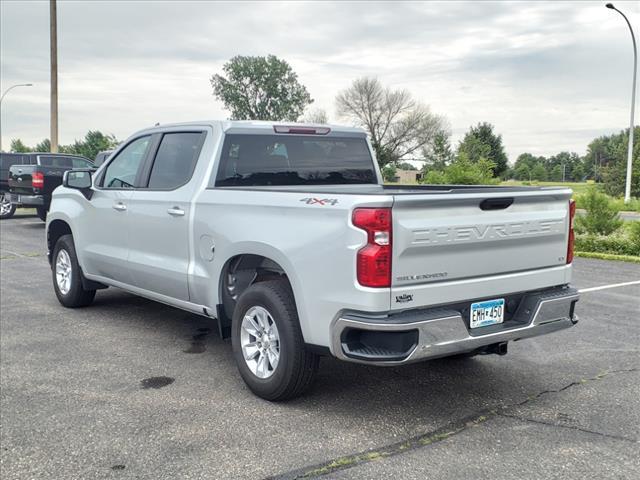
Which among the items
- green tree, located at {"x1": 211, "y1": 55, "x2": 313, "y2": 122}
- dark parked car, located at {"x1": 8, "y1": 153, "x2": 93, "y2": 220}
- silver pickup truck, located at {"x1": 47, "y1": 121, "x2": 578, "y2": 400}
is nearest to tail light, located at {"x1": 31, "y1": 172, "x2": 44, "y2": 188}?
dark parked car, located at {"x1": 8, "y1": 153, "x2": 93, "y2": 220}

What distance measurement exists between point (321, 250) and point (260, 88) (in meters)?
78.8

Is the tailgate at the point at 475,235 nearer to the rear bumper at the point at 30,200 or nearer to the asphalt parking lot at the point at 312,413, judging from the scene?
the asphalt parking lot at the point at 312,413

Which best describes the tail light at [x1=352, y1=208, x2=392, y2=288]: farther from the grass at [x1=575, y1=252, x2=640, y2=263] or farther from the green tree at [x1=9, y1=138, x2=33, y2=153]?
the green tree at [x1=9, y1=138, x2=33, y2=153]

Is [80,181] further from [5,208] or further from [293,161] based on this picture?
[5,208]

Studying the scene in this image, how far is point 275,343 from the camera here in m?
4.47

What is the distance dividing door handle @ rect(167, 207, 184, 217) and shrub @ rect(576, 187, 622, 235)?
10.3m

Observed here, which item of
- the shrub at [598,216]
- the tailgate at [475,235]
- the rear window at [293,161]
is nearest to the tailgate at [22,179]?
the shrub at [598,216]

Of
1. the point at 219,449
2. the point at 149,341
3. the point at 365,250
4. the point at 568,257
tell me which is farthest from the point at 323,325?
the point at 149,341

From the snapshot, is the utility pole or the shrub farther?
the utility pole

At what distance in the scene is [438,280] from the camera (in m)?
3.94

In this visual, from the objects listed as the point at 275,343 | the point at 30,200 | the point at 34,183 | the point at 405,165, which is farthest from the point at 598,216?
the point at 405,165

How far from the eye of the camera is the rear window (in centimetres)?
530

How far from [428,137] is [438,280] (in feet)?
202

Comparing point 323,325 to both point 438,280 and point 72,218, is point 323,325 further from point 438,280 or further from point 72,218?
point 72,218
